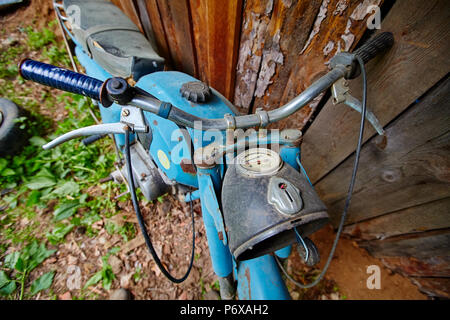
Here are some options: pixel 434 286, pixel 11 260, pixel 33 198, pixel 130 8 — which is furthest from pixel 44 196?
pixel 434 286

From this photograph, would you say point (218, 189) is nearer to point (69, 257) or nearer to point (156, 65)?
point (156, 65)

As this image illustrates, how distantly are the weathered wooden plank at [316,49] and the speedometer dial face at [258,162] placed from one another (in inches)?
28.1

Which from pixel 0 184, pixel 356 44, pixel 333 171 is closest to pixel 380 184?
pixel 333 171

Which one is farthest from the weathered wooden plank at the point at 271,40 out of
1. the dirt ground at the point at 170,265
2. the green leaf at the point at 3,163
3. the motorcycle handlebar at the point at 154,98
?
the green leaf at the point at 3,163

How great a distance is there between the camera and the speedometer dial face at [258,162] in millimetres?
592

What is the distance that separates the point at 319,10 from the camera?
930 millimetres

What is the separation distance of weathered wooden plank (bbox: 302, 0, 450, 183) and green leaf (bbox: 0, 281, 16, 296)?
2572 mm

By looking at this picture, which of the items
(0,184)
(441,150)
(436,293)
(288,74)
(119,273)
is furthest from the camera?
(0,184)

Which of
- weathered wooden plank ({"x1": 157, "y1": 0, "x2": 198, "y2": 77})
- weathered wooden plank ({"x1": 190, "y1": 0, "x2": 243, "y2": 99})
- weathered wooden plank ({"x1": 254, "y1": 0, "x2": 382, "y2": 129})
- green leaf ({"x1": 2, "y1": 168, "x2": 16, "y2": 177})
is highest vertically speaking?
weathered wooden plank ({"x1": 157, "y1": 0, "x2": 198, "y2": 77})

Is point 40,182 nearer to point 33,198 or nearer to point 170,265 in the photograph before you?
point 33,198

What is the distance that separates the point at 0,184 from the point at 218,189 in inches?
103

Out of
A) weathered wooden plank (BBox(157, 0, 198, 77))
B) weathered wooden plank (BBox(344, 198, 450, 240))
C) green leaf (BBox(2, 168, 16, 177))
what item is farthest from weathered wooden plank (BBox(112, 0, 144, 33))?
weathered wooden plank (BBox(344, 198, 450, 240))

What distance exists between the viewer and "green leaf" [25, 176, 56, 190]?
6.51 ft

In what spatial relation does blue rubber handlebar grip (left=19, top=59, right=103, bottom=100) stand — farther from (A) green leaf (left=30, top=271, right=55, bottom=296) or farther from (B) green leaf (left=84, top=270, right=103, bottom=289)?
(A) green leaf (left=30, top=271, right=55, bottom=296)
